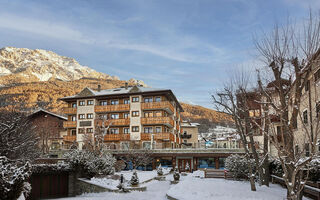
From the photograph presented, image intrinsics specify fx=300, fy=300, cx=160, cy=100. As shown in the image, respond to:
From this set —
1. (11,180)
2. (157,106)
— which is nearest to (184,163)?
(157,106)

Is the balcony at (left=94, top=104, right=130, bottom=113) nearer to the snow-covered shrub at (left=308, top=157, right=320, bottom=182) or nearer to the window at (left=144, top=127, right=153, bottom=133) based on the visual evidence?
the window at (left=144, top=127, right=153, bottom=133)

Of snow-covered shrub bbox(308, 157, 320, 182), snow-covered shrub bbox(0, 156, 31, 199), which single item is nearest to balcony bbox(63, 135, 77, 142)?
snow-covered shrub bbox(0, 156, 31, 199)

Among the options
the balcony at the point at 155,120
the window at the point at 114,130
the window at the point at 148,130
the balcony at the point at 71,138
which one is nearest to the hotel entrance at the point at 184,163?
the balcony at the point at 155,120

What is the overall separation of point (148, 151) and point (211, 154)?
8398 millimetres

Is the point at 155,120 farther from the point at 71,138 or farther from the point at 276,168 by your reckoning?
the point at 276,168

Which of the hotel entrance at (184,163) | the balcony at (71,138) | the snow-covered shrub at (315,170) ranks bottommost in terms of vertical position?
the hotel entrance at (184,163)

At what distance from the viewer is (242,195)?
48.3 feet

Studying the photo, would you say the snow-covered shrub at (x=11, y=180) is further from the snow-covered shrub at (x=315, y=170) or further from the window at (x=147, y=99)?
the window at (x=147, y=99)

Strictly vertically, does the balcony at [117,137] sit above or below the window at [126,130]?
below

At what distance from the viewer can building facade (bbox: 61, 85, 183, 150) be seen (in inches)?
1836

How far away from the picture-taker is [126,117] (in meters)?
49.8

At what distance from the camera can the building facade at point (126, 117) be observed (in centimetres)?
4662

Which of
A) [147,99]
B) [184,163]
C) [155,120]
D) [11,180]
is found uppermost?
[147,99]

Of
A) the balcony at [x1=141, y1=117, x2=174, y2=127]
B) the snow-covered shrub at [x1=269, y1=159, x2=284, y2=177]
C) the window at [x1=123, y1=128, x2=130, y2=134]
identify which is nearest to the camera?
the snow-covered shrub at [x1=269, y1=159, x2=284, y2=177]
